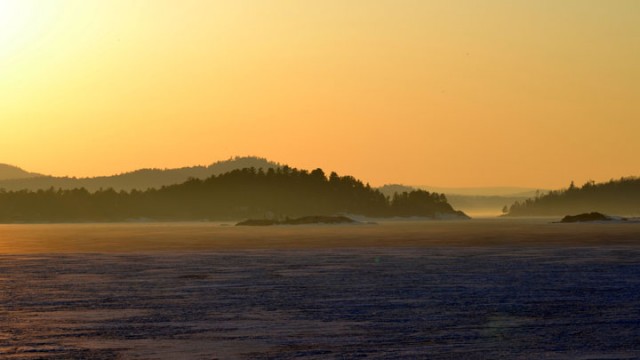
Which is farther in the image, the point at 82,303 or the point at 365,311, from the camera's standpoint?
the point at 82,303

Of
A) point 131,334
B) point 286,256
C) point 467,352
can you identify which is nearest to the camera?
point 467,352

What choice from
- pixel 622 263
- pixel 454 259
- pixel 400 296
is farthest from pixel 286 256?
pixel 400 296

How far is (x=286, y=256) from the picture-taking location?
72625 millimetres

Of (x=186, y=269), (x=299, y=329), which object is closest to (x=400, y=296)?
(x=299, y=329)

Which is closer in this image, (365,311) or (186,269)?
(365,311)

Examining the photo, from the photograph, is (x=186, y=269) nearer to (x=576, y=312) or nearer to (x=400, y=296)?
(x=400, y=296)

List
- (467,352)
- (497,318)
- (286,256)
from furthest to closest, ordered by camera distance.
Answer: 1. (286,256)
2. (497,318)
3. (467,352)

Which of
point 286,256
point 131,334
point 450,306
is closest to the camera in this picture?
point 131,334

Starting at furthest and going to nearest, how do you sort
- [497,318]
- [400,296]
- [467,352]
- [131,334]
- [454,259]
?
[454,259] < [400,296] < [497,318] < [131,334] < [467,352]

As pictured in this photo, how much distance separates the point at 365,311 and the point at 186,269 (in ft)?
78.4

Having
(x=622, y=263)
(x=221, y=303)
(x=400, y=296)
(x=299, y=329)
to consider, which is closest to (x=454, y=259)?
(x=622, y=263)

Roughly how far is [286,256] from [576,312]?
4000 centimetres

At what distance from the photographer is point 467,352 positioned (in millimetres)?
25938

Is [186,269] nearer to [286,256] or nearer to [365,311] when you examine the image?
[286,256]
